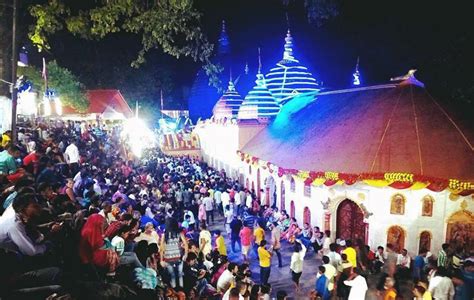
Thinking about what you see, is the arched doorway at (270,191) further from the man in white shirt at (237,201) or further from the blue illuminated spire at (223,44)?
the blue illuminated spire at (223,44)

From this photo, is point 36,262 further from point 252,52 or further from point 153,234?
point 252,52

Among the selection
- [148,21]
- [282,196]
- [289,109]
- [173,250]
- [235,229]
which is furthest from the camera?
[289,109]

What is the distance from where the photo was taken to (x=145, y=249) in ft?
18.3

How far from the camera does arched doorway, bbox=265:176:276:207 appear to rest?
18688 millimetres

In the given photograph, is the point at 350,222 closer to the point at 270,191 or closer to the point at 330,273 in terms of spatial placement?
the point at 330,273

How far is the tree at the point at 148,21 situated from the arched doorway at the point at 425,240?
945 centimetres

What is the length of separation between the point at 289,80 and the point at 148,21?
1920 cm

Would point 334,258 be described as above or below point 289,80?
below

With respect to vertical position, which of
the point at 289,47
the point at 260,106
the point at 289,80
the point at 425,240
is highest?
the point at 289,47

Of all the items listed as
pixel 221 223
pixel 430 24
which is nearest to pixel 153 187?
pixel 221 223

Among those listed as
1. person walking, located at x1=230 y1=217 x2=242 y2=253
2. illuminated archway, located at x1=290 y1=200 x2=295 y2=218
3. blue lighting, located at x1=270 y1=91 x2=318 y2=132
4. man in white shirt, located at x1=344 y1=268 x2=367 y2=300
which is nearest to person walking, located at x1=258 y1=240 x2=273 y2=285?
man in white shirt, located at x1=344 y1=268 x2=367 y2=300

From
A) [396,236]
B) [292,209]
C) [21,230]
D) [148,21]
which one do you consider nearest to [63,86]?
[292,209]

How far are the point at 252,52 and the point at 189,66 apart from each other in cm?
1047

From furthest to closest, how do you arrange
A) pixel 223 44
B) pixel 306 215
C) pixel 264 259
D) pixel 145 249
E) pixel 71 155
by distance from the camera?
pixel 223 44 → pixel 306 215 → pixel 71 155 → pixel 264 259 → pixel 145 249
